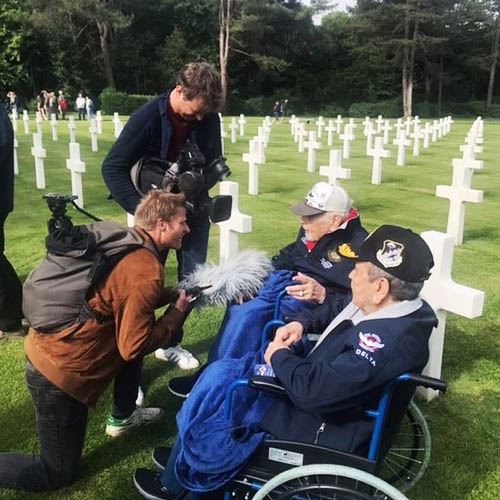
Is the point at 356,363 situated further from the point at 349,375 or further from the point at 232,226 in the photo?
the point at 232,226

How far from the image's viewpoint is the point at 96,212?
352 inches

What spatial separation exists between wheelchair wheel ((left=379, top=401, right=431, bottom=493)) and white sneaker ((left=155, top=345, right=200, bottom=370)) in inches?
58.8

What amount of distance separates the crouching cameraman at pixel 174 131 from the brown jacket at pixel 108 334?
109 cm

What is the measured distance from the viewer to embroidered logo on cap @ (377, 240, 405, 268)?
2.16 metres

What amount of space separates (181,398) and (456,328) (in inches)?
94.9

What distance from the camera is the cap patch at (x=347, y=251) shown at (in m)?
3.21

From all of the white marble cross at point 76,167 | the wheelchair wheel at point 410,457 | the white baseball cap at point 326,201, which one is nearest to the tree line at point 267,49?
the white marble cross at point 76,167

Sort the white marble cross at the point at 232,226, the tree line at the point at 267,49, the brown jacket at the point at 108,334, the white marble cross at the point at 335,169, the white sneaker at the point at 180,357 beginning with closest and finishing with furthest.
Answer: the brown jacket at the point at 108,334, the white sneaker at the point at 180,357, the white marble cross at the point at 232,226, the white marble cross at the point at 335,169, the tree line at the point at 267,49

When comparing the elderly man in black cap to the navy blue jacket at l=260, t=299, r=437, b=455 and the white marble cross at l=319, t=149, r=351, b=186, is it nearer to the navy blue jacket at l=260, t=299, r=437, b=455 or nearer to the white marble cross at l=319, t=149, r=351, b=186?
the navy blue jacket at l=260, t=299, r=437, b=455

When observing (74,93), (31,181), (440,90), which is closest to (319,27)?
(440,90)

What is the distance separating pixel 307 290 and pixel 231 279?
42 centimetres

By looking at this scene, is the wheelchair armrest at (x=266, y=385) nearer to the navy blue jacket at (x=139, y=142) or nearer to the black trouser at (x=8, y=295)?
the navy blue jacket at (x=139, y=142)

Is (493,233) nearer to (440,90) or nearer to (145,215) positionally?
(145,215)

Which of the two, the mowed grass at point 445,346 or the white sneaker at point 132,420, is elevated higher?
the white sneaker at point 132,420
